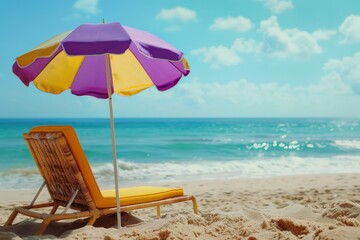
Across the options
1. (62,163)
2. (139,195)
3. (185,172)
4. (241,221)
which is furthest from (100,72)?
(185,172)

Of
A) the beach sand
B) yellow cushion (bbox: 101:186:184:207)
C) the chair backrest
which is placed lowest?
the beach sand

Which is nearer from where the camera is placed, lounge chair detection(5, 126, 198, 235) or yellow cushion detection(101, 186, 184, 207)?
lounge chair detection(5, 126, 198, 235)

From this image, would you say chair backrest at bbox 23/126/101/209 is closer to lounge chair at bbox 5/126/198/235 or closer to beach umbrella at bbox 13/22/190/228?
lounge chair at bbox 5/126/198/235

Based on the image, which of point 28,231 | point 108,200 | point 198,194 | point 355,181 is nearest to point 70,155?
point 108,200

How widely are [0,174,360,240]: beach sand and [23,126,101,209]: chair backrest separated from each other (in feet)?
1.09

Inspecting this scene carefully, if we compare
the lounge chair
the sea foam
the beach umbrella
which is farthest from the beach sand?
the sea foam

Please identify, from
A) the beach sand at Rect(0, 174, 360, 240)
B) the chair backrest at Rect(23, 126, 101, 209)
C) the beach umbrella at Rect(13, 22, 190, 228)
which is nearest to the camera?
the beach sand at Rect(0, 174, 360, 240)

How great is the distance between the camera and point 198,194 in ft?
25.8

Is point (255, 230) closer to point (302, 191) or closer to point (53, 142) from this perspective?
point (53, 142)

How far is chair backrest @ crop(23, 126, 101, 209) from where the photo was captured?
4.18 metres

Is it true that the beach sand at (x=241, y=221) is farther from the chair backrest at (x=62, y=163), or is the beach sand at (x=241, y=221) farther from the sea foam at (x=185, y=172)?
the sea foam at (x=185, y=172)

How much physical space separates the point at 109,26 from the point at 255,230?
6.88ft

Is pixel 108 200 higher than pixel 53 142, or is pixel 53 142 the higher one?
pixel 53 142

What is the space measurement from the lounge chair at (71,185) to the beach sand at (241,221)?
0.20 metres
